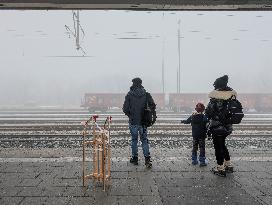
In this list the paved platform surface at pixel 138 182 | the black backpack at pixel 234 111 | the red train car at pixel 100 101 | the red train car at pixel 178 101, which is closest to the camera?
the paved platform surface at pixel 138 182

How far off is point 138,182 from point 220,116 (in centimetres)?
224

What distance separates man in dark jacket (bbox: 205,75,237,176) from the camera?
7.34 metres

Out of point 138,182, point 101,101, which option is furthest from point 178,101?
point 138,182

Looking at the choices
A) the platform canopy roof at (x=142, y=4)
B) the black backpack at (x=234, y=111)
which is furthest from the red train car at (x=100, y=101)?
the black backpack at (x=234, y=111)

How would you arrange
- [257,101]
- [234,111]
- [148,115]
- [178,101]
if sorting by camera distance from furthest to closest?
[257,101], [178,101], [148,115], [234,111]

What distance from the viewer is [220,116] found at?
290 inches

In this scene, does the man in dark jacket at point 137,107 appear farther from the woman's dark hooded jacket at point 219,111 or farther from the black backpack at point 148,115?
the woman's dark hooded jacket at point 219,111

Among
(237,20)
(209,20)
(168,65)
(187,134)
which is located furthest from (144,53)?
(187,134)

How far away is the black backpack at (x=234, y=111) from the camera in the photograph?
729 centimetres

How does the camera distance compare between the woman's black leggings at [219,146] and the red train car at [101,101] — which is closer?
the woman's black leggings at [219,146]

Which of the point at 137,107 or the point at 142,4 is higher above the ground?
the point at 142,4

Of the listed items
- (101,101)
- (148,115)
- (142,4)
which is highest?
(142,4)

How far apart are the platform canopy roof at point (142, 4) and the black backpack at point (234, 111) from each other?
2.15 m

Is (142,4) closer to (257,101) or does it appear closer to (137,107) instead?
(137,107)
